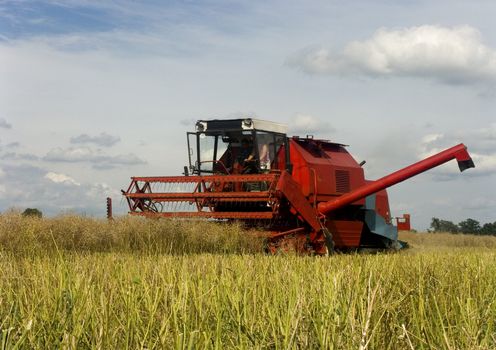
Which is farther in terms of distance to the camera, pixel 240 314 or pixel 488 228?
pixel 488 228

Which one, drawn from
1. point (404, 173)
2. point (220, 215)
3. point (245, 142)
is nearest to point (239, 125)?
point (245, 142)

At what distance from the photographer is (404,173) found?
10945 millimetres

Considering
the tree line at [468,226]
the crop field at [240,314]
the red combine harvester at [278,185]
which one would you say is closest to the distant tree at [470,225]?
the tree line at [468,226]

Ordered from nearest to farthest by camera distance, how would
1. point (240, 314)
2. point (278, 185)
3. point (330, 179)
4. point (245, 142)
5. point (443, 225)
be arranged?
1. point (240, 314)
2. point (278, 185)
3. point (245, 142)
4. point (330, 179)
5. point (443, 225)

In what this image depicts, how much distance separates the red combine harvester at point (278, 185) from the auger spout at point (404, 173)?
17 millimetres

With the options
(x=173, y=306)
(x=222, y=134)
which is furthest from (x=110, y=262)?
(x=222, y=134)

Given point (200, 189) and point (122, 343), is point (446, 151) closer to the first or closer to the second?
point (200, 189)

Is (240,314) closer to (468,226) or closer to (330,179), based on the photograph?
(330,179)

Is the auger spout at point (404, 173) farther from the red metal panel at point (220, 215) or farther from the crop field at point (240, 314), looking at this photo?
the crop field at point (240, 314)

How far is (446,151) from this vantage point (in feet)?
36.1

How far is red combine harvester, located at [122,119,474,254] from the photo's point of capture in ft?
32.6

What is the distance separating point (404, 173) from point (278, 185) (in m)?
2.75

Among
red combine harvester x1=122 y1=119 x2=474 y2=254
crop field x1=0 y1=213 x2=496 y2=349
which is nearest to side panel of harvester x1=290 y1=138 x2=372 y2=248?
red combine harvester x1=122 y1=119 x2=474 y2=254

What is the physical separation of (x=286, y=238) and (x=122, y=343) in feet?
24.9
